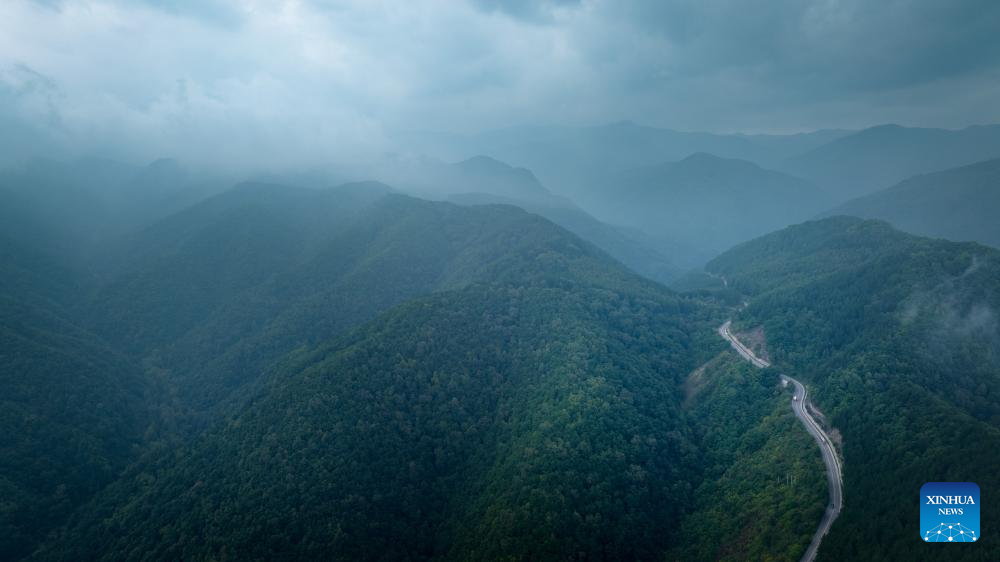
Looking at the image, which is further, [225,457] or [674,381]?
[674,381]

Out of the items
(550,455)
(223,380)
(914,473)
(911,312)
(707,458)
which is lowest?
(223,380)

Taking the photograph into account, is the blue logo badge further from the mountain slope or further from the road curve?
the mountain slope

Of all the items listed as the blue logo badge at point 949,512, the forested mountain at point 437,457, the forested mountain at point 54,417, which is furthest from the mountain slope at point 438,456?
the blue logo badge at point 949,512

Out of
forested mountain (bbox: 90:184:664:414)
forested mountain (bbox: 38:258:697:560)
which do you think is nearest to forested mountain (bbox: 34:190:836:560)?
forested mountain (bbox: 38:258:697:560)

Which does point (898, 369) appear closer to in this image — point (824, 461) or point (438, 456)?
point (824, 461)

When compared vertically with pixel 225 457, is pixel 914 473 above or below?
above

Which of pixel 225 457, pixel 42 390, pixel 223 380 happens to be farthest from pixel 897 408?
pixel 42 390

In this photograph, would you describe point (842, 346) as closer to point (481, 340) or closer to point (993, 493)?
point (993, 493)
